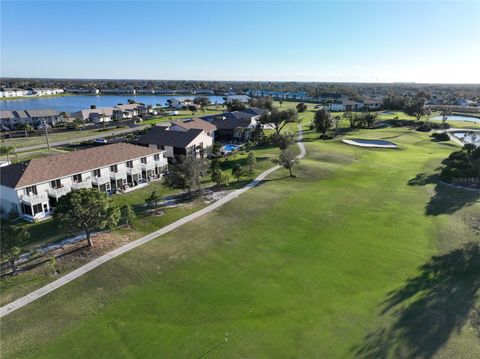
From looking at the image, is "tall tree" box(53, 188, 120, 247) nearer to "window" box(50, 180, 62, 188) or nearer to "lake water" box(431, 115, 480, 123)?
"window" box(50, 180, 62, 188)

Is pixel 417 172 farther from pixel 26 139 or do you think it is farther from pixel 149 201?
pixel 26 139

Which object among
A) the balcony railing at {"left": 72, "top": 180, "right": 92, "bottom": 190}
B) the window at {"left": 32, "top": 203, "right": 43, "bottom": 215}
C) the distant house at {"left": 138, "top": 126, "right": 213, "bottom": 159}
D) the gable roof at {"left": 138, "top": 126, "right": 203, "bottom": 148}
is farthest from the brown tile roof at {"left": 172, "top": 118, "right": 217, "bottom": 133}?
the window at {"left": 32, "top": 203, "right": 43, "bottom": 215}

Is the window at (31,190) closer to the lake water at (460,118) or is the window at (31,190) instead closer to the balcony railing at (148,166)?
the balcony railing at (148,166)

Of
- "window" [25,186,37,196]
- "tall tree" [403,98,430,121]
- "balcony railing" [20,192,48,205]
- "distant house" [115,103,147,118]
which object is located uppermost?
"tall tree" [403,98,430,121]

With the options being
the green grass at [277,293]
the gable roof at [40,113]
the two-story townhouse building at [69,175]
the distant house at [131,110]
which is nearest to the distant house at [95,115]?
the gable roof at [40,113]

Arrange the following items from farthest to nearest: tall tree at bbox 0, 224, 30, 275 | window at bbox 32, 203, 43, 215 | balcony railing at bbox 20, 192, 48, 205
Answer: window at bbox 32, 203, 43, 215 < balcony railing at bbox 20, 192, 48, 205 < tall tree at bbox 0, 224, 30, 275

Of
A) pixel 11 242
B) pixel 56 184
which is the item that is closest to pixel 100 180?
pixel 56 184

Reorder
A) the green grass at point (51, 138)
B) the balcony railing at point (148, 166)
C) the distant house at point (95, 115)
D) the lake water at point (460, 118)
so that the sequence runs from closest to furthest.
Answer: the balcony railing at point (148, 166), the green grass at point (51, 138), the distant house at point (95, 115), the lake water at point (460, 118)
